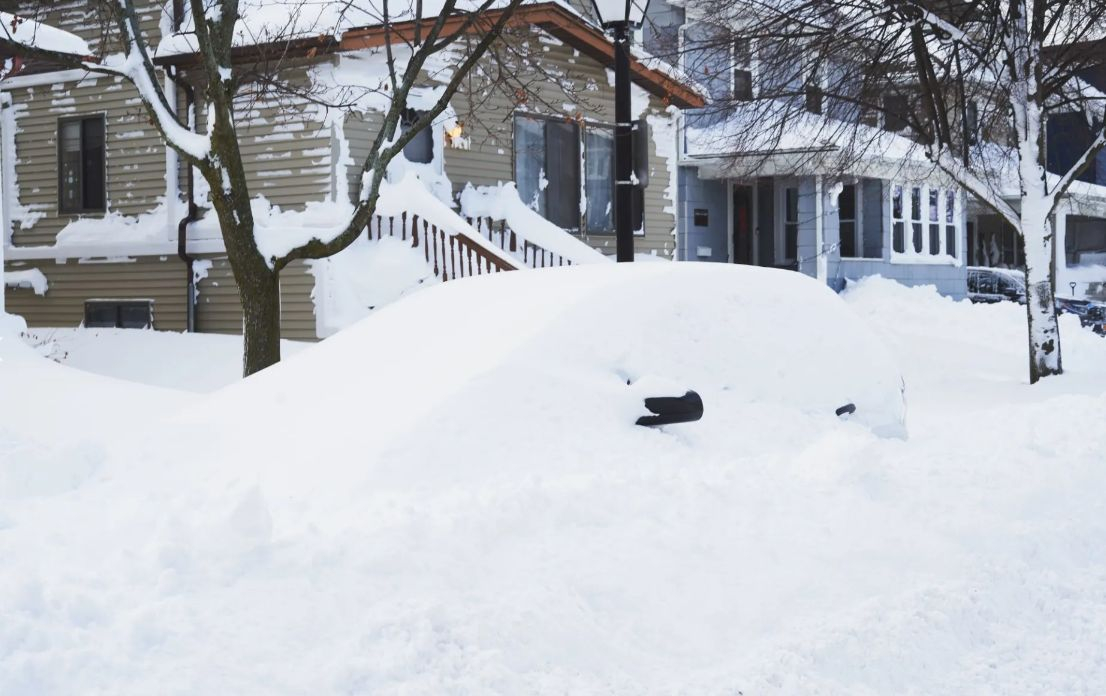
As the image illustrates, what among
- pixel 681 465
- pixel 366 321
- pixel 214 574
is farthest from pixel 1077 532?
pixel 214 574

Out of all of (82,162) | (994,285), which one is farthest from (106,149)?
(994,285)

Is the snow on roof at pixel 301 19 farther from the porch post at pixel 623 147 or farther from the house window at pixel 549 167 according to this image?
the porch post at pixel 623 147

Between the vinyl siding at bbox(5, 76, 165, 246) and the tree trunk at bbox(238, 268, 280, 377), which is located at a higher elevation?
the vinyl siding at bbox(5, 76, 165, 246)

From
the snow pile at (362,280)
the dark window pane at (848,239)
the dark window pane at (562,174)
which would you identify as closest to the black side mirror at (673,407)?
the snow pile at (362,280)

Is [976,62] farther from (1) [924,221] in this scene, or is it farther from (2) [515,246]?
(1) [924,221]

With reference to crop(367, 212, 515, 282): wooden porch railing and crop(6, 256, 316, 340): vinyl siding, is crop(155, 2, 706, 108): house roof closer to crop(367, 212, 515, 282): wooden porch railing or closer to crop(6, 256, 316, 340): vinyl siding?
crop(367, 212, 515, 282): wooden porch railing

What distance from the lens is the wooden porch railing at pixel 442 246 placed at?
15.6m

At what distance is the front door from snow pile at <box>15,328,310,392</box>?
13.5 metres

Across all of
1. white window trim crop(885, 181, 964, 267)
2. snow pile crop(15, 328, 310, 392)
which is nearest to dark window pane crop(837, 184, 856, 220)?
white window trim crop(885, 181, 964, 267)

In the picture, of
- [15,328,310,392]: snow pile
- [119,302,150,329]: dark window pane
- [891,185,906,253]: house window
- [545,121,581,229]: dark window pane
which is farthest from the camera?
[891,185,906,253]: house window

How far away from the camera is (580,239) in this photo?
63.6 feet

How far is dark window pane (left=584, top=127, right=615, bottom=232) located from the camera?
19.7 metres

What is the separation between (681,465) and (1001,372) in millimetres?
12937

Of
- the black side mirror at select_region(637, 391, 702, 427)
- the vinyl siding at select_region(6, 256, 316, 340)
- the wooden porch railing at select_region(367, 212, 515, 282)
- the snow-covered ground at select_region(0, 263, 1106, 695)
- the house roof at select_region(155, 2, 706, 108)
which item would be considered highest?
the house roof at select_region(155, 2, 706, 108)
